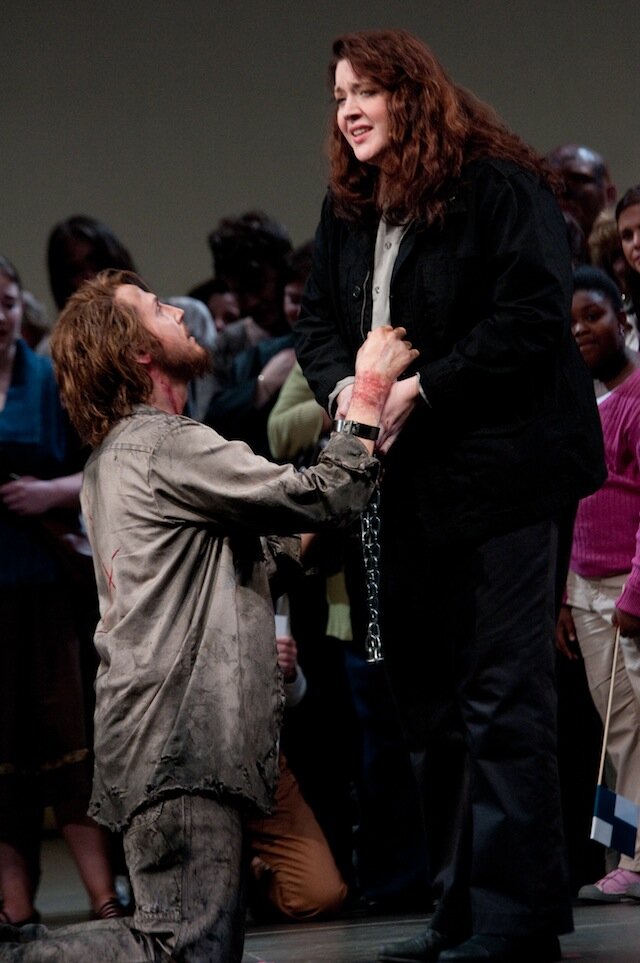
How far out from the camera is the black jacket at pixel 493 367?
2590 millimetres

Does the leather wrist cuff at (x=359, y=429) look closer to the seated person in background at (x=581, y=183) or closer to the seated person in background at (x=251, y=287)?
the seated person in background at (x=251, y=287)

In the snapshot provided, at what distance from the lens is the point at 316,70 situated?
6656 millimetres

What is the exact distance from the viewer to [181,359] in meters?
2.63

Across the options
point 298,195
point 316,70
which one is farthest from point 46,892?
point 316,70

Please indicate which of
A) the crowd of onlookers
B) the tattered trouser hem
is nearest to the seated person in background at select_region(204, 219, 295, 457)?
the crowd of onlookers

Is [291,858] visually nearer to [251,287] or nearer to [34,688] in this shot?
[34,688]

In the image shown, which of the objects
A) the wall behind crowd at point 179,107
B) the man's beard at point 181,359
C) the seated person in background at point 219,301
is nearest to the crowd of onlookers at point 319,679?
the man's beard at point 181,359

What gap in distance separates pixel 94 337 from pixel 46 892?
8.17ft

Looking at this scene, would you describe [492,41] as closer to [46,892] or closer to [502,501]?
[46,892]

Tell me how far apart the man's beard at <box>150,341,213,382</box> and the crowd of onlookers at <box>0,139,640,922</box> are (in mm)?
899

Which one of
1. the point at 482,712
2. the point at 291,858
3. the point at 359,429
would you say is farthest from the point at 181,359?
the point at 291,858

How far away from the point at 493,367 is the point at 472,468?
17 cm

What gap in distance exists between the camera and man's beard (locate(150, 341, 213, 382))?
2.61m

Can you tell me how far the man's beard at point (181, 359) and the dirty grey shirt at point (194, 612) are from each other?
170 mm
